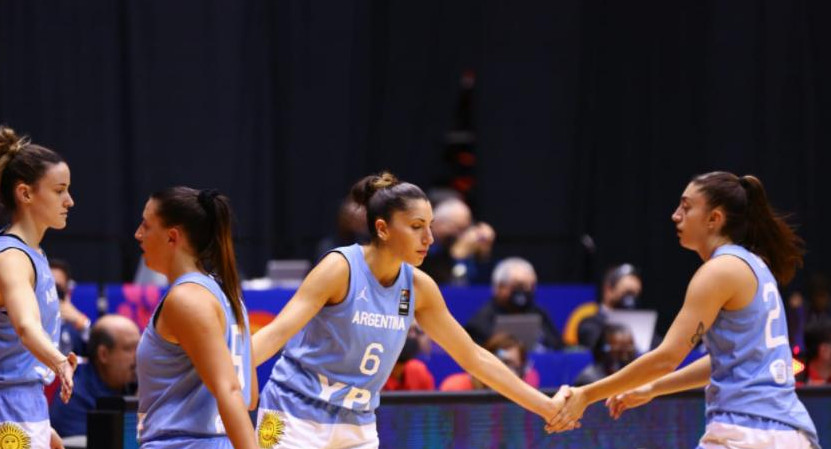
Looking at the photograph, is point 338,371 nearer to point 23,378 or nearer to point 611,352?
point 23,378

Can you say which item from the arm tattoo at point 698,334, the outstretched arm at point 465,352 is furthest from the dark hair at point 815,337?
the arm tattoo at point 698,334

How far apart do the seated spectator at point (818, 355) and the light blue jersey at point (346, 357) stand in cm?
339

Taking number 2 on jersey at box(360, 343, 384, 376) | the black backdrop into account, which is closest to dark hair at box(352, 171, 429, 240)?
number 2 on jersey at box(360, 343, 384, 376)

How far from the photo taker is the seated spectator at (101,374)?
21.4ft

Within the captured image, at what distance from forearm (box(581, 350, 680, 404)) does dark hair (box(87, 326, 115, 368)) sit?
8.44ft

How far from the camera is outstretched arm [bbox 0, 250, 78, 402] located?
4141 mm

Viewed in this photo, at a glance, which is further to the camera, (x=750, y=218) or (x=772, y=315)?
(x=750, y=218)

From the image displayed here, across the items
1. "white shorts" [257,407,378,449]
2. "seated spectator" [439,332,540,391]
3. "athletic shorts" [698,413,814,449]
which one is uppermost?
"athletic shorts" [698,413,814,449]

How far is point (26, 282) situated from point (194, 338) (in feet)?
3.36

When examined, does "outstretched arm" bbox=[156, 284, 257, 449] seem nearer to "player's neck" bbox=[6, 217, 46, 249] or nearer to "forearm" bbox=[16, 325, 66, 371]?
"forearm" bbox=[16, 325, 66, 371]

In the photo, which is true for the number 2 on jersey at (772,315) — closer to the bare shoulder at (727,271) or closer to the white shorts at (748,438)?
the bare shoulder at (727,271)

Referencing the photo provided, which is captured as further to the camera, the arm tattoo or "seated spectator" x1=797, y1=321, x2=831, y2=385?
"seated spectator" x1=797, y1=321, x2=831, y2=385

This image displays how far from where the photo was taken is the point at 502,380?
16.8 feet

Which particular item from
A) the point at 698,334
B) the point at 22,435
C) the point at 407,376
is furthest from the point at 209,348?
the point at 407,376
